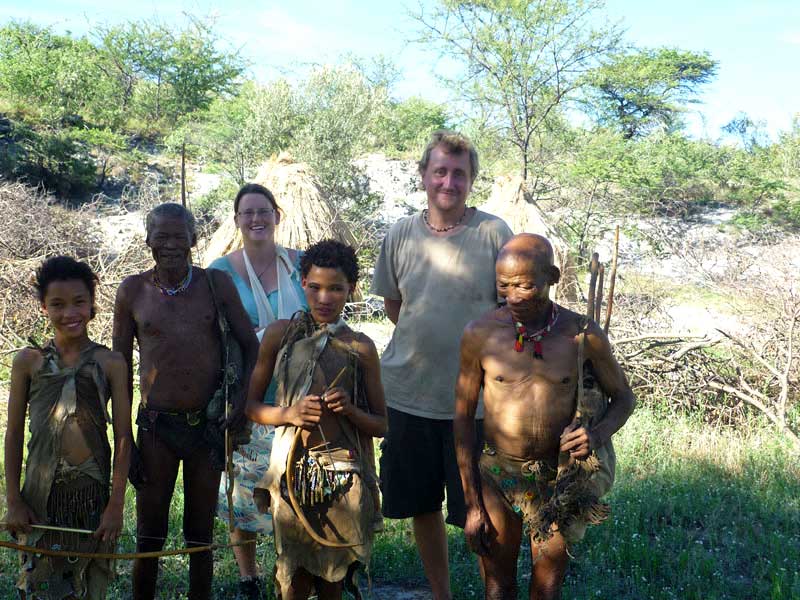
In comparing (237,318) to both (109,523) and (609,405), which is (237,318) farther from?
(609,405)

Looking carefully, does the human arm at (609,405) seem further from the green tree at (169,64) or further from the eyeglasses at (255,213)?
the green tree at (169,64)

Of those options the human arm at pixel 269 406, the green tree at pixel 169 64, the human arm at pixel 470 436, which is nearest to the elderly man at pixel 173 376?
the human arm at pixel 269 406

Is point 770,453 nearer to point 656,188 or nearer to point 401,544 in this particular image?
point 401,544

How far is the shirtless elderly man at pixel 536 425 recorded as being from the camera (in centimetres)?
273

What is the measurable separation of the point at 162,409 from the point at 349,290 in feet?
2.91

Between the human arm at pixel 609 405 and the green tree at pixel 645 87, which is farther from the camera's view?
the green tree at pixel 645 87

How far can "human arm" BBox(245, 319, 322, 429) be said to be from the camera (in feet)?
8.97

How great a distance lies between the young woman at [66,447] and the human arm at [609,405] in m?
1.55

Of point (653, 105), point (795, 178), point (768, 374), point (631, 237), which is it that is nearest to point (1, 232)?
point (768, 374)

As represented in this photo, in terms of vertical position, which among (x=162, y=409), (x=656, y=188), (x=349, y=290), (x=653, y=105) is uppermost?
(x=653, y=105)

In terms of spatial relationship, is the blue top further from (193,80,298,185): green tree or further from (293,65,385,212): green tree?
(193,80,298,185): green tree

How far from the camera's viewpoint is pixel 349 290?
3072 mm

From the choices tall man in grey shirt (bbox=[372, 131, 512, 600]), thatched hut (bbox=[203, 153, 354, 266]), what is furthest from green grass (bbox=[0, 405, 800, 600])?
thatched hut (bbox=[203, 153, 354, 266])

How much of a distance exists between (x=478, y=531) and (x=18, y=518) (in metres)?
1.57
